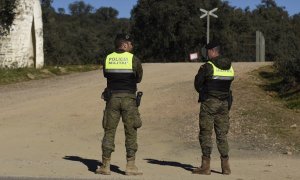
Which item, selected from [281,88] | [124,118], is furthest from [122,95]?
[281,88]

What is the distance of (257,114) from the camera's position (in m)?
14.2

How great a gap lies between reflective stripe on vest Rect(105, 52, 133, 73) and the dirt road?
1517 millimetres

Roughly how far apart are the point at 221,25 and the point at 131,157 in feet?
177

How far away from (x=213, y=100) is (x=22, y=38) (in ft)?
56.5

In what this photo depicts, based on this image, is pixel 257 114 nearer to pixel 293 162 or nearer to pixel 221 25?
pixel 293 162

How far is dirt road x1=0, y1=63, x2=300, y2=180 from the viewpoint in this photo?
921 centimetres

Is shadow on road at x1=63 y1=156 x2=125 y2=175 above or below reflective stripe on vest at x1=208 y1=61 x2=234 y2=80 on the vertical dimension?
below

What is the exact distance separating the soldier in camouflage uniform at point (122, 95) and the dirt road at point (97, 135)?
0.42 metres

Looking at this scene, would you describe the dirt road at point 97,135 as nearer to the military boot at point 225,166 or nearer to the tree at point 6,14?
the military boot at point 225,166

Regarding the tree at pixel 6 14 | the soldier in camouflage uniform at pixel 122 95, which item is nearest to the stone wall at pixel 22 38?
the tree at pixel 6 14

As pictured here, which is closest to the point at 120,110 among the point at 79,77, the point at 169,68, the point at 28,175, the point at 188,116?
the point at 28,175

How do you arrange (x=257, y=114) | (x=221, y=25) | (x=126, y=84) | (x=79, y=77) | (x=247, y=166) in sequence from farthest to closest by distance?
(x=221, y=25)
(x=79, y=77)
(x=257, y=114)
(x=247, y=166)
(x=126, y=84)

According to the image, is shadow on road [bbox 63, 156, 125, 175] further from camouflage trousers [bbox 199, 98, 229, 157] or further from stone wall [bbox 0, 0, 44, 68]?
stone wall [bbox 0, 0, 44, 68]

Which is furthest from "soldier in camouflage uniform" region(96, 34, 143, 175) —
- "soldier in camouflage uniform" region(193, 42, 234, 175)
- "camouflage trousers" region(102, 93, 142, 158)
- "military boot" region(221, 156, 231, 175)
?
"military boot" region(221, 156, 231, 175)
